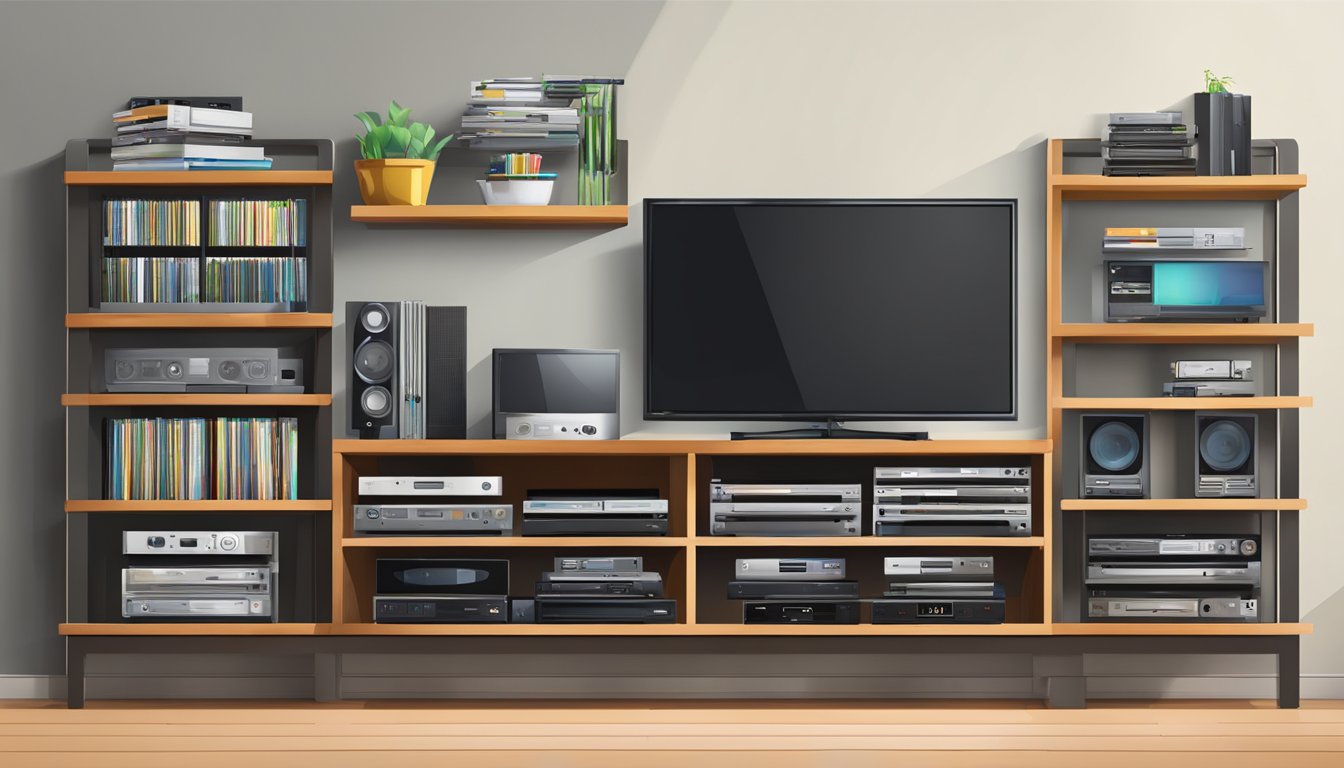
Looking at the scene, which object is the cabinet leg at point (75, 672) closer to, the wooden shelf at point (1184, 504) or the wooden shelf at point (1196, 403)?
the wooden shelf at point (1184, 504)

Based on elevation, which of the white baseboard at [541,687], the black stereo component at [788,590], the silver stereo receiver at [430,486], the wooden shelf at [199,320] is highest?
the wooden shelf at [199,320]

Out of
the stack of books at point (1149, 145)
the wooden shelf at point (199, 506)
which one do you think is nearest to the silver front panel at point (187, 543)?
the wooden shelf at point (199, 506)

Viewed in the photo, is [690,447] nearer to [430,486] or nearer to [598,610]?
[598,610]

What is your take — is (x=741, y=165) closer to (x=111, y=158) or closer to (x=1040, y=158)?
(x=1040, y=158)

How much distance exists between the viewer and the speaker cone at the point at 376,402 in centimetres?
370

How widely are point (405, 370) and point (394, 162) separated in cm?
65

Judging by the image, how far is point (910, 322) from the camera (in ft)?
12.6

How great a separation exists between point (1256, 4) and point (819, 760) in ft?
9.53

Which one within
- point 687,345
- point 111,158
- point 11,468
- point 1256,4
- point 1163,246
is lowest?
point 11,468

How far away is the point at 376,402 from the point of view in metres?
3.71

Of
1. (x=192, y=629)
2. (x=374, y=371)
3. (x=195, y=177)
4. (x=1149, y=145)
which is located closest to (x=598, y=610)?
(x=374, y=371)

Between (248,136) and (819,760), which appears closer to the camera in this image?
(819,760)

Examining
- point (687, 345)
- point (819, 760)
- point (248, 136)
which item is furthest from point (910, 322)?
point (248, 136)

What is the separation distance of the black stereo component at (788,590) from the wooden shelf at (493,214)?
120 cm
